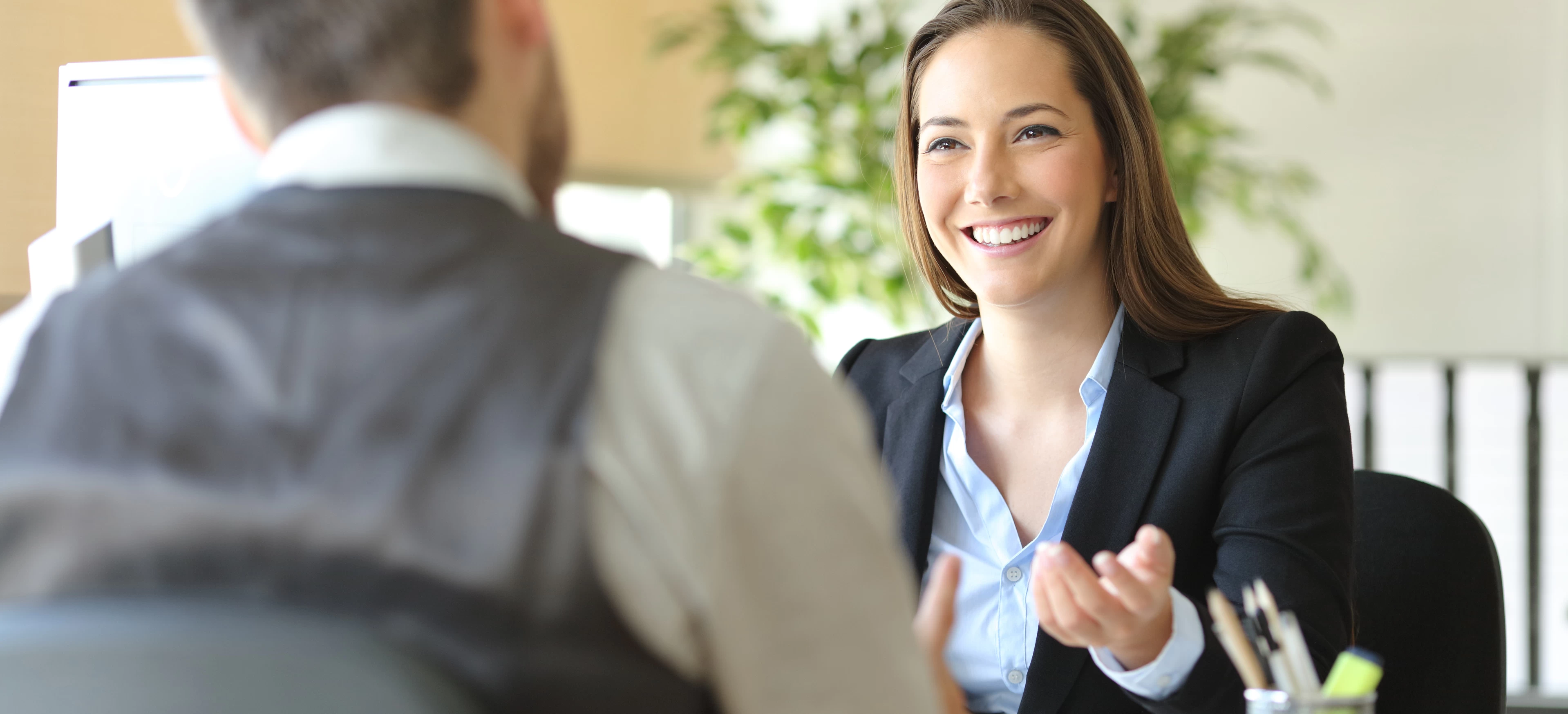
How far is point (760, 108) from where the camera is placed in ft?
11.6

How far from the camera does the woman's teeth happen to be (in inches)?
66.1

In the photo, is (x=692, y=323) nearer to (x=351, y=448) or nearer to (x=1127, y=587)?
(x=351, y=448)

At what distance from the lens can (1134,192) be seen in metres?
1.65

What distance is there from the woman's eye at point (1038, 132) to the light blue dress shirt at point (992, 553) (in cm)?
24

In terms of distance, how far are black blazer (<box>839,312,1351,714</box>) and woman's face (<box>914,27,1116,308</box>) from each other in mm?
134

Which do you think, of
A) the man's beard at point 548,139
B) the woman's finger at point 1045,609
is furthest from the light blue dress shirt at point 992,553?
the man's beard at point 548,139

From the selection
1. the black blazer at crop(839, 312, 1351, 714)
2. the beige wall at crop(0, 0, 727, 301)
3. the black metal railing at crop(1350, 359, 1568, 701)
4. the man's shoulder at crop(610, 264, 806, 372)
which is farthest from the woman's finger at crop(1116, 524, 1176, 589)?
the black metal railing at crop(1350, 359, 1568, 701)

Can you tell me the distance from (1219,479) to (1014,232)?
40 centimetres

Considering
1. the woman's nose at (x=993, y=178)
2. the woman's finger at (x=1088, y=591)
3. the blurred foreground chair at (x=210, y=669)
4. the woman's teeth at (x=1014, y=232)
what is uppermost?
the woman's nose at (x=993, y=178)

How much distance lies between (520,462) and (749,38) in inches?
120

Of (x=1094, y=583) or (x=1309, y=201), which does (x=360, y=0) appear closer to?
(x=1094, y=583)

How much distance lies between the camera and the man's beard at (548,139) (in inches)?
31.0

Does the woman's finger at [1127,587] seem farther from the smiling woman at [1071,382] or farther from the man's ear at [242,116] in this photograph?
the man's ear at [242,116]

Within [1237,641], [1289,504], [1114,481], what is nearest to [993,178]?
[1114,481]
